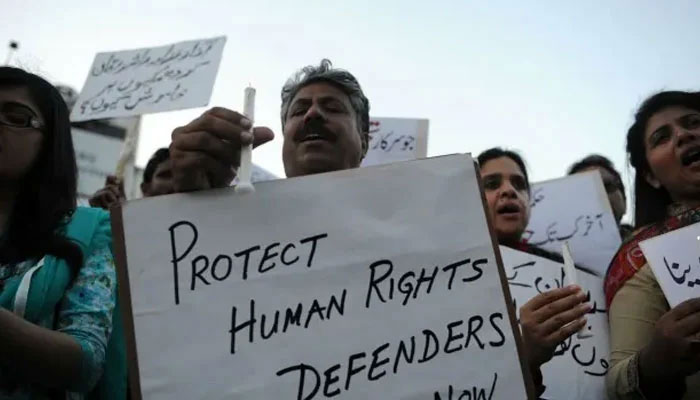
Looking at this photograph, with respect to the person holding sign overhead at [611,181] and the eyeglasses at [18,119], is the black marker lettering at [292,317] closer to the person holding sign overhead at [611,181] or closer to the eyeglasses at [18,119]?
the eyeglasses at [18,119]

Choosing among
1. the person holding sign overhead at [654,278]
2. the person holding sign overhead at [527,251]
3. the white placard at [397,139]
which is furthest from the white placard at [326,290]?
the white placard at [397,139]

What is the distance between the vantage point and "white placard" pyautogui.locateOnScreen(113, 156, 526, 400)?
116 centimetres

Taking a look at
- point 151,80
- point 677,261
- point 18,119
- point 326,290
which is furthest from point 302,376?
point 151,80

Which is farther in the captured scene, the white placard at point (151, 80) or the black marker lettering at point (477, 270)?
the white placard at point (151, 80)

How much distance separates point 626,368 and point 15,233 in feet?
5.00

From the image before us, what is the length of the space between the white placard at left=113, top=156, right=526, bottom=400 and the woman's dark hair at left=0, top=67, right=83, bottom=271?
40cm

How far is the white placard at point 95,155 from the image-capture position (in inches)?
308

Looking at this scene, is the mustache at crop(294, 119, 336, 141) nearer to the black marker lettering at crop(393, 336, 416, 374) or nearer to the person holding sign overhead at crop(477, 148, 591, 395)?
the person holding sign overhead at crop(477, 148, 591, 395)

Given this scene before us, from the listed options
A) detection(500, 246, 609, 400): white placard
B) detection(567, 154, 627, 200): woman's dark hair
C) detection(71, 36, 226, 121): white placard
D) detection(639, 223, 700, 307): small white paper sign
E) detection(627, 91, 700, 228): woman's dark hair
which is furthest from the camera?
detection(567, 154, 627, 200): woman's dark hair

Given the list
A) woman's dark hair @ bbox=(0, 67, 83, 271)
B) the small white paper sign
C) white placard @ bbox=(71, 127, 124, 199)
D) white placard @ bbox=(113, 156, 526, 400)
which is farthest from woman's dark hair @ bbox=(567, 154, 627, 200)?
white placard @ bbox=(71, 127, 124, 199)

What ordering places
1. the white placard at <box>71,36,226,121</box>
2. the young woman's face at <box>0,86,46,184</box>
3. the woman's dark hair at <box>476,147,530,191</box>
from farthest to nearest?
the white placard at <box>71,36,226,121</box>, the woman's dark hair at <box>476,147,530,191</box>, the young woman's face at <box>0,86,46,184</box>

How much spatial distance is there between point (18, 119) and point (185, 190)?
53 cm

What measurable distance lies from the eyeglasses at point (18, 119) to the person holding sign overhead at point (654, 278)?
1.54 m

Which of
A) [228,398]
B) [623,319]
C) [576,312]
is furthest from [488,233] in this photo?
[623,319]
